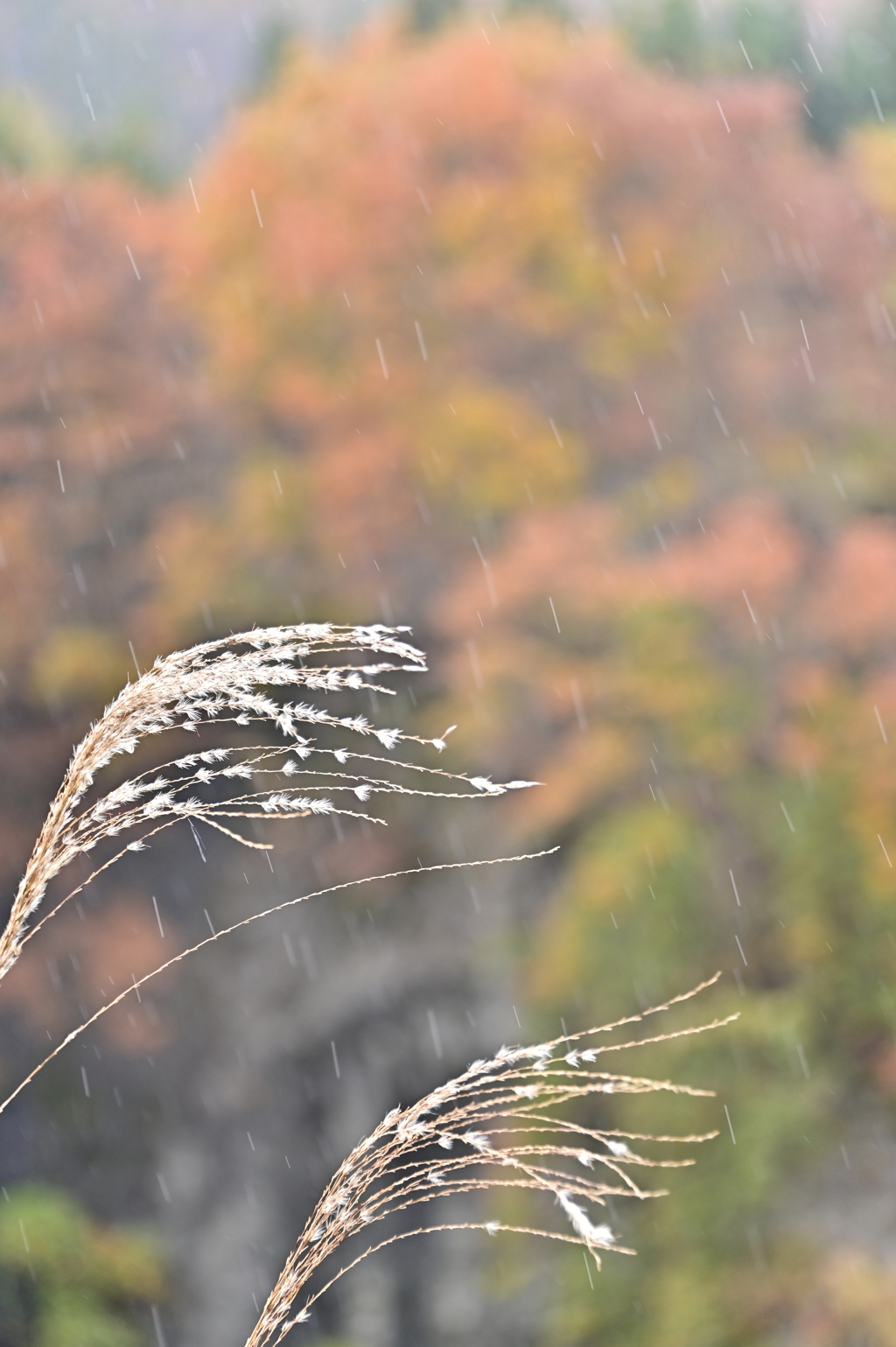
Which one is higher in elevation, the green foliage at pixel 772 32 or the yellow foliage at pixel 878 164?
the green foliage at pixel 772 32

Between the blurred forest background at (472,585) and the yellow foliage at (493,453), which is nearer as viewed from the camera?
the blurred forest background at (472,585)

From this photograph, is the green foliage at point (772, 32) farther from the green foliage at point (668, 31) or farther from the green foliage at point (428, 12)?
the green foliage at point (428, 12)

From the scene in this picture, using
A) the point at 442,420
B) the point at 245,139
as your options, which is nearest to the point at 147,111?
the point at 245,139

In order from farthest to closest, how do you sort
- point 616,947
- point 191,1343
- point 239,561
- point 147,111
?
point 147,111 < point 239,561 < point 616,947 < point 191,1343

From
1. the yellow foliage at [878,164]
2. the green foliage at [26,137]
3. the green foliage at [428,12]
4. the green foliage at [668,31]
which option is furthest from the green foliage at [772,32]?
the green foliage at [26,137]

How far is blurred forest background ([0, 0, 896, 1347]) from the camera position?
3.20 meters

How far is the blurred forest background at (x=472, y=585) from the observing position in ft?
10.5

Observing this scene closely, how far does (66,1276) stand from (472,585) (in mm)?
2269

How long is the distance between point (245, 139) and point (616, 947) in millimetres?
2939

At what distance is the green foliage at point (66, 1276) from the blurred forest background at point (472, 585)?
0.03 m

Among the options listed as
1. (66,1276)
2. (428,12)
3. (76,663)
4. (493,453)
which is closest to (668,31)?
(428,12)

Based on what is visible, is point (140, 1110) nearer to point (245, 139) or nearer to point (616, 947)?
point (616, 947)

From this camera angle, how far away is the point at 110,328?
3441 mm

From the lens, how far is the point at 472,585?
11.3 ft
